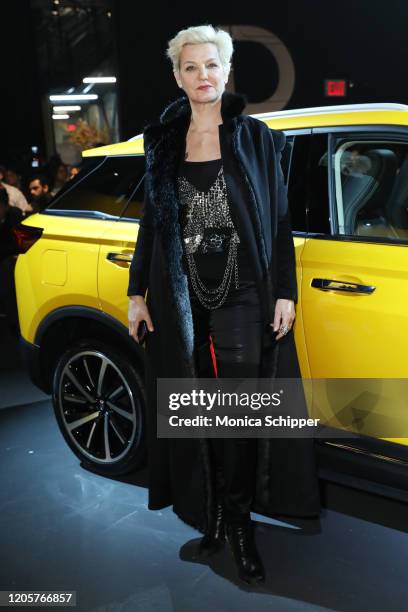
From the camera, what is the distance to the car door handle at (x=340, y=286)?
2.15 m

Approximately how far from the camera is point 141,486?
3023 mm

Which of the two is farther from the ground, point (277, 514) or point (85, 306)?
point (85, 306)

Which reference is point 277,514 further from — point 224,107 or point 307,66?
point 307,66

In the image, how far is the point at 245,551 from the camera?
235 cm

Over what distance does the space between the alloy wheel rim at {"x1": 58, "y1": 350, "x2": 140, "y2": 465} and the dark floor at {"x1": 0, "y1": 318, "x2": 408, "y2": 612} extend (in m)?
0.16

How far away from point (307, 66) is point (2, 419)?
1019cm

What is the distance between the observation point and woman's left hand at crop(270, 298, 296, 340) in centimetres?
215

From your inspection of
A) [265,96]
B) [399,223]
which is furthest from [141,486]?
[265,96]

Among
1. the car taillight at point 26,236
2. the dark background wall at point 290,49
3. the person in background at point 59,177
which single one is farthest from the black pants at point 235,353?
the dark background wall at point 290,49

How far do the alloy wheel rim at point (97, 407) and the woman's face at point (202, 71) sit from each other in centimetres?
134

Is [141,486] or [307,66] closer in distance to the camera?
[141,486]

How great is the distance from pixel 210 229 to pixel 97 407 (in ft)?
4.35

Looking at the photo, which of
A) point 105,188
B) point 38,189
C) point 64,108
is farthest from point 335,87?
point 105,188

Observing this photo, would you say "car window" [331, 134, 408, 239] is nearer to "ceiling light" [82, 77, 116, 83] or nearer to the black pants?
the black pants
